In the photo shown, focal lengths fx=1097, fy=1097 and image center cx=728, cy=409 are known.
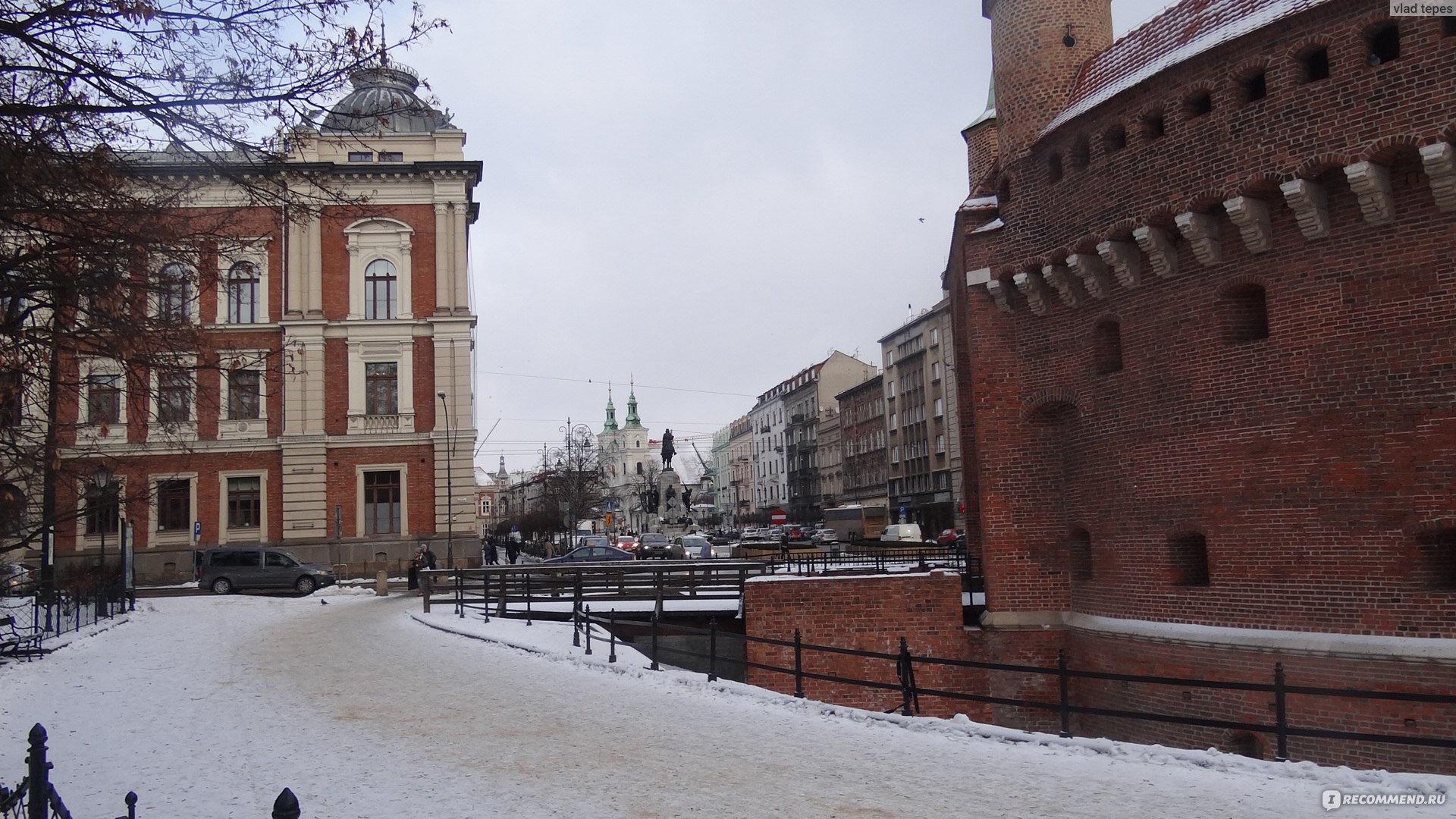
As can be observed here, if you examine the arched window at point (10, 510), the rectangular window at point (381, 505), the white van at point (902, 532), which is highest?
the rectangular window at point (381, 505)

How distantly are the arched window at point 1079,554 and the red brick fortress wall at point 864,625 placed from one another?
7.03 ft

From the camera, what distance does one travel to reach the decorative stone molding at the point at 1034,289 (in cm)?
1988

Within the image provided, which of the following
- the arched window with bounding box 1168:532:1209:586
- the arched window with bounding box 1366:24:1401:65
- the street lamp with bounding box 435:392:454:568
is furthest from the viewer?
the street lamp with bounding box 435:392:454:568

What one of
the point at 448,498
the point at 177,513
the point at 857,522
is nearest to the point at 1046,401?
the point at 448,498

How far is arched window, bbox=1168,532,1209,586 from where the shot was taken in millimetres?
17094

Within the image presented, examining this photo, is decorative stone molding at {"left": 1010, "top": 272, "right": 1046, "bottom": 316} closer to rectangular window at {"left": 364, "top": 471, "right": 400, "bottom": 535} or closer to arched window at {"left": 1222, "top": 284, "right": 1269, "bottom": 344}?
arched window at {"left": 1222, "top": 284, "right": 1269, "bottom": 344}

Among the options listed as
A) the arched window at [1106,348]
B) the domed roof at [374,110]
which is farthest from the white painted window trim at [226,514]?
the domed roof at [374,110]

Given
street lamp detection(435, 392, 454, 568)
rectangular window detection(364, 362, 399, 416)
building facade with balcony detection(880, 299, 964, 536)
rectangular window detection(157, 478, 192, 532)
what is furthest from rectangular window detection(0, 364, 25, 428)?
building facade with balcony detection(880, 299, 964, 536)

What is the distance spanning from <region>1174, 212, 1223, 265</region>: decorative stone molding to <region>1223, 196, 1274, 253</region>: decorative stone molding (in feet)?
1.71

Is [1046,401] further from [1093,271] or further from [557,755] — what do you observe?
[557,755]

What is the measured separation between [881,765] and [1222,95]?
11.4 metres

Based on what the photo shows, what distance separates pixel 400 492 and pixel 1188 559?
111 ft

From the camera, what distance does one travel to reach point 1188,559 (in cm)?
1719

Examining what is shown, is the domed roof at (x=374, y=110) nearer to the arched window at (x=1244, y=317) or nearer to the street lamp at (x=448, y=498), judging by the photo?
the arched window at (x=1244, y=317)
